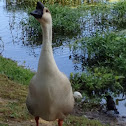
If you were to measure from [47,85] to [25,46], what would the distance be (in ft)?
30.6

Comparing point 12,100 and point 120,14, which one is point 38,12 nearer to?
point 12,100

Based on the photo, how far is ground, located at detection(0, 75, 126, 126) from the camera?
5187mm

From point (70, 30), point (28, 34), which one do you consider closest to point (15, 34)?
→ point (28, 34)

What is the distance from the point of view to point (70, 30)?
1362 cm

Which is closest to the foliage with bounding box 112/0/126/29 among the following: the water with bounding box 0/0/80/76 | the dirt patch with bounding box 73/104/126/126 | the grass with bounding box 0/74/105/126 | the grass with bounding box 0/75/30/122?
the water with bounding box 0/0/80/76

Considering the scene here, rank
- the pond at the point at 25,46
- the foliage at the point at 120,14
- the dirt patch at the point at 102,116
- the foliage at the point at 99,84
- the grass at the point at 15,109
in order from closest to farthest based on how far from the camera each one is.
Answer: the grass at the point at 15,109, the dirt patch at the point at 102,116, the foliage at the point at 99,84, the pond at the point at 25,46, the foliage at the point at 120,14

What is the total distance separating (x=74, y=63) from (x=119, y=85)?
9.49 feet

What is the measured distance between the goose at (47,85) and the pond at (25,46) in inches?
164

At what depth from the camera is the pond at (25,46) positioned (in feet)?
Result: 34.8

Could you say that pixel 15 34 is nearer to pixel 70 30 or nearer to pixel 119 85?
pixel 70 30

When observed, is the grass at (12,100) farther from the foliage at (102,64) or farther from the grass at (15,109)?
the foliage at (102,64)

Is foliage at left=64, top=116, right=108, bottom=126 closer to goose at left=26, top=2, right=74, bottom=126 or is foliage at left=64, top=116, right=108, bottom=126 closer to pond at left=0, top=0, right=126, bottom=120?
goose at left=26, top=2, right=74, bottom=126

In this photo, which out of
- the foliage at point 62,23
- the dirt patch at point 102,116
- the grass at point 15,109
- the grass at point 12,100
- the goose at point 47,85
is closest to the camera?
the goose at point 47,85

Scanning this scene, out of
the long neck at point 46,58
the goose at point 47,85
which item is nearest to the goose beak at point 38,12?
the goose at point 47,85
